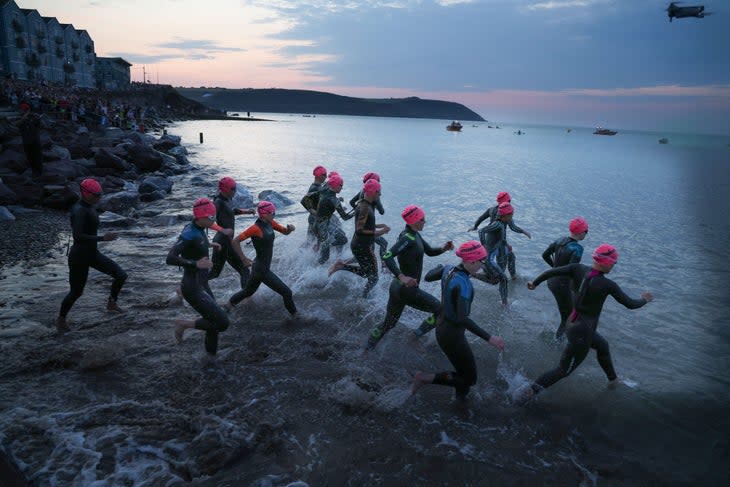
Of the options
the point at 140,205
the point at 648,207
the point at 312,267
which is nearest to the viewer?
the point at 312,267

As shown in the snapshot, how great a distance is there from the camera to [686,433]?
5883mm

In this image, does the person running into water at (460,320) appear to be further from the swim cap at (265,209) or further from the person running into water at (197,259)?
the swim cap at (265,209)

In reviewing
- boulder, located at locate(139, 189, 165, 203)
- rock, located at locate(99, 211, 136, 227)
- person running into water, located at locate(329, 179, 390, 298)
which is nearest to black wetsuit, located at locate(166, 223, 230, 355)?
person running into water, located at locate(329, 179, 390, 298)

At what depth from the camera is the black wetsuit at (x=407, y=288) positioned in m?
6.41

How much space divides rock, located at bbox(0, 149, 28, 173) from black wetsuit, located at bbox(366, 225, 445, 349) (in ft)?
60.8

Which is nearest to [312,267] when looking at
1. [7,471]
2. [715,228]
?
[7,471]

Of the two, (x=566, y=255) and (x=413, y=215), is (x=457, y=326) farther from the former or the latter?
→ (x=566, y=255)

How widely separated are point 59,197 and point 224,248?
35.8 feet

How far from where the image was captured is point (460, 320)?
5250 millimetres

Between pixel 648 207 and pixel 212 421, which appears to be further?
Result: pixel 648 207

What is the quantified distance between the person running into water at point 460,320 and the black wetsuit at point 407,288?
0.83 meters

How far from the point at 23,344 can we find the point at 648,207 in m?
29.5

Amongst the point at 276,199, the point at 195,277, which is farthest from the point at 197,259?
the point at 276,199

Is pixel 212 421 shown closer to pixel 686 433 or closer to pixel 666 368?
pixel 686 433
